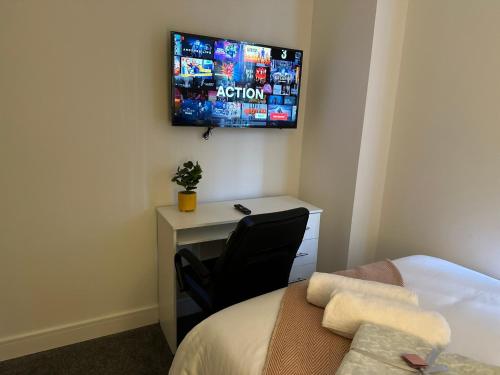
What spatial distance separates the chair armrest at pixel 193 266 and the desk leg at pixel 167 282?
0.32ft

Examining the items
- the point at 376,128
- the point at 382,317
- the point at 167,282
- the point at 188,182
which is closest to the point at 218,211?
the point at 188,182

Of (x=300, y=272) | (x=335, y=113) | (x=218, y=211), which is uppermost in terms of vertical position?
(x=335, y=113)

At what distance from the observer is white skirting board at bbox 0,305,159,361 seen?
1992 mm

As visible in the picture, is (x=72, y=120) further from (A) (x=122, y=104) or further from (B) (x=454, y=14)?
(B) (x=454, y=14)

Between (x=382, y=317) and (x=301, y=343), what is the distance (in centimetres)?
28

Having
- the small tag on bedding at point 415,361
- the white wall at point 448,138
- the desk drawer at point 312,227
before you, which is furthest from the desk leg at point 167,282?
the white wall at point 448,138

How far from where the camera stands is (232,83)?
7.25 ft

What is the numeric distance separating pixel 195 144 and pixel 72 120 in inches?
29.6

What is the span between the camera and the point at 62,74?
1.88 metres

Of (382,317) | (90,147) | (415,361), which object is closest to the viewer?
(415,361)

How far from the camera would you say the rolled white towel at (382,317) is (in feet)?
3.52

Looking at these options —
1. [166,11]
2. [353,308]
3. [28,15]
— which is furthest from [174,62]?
[353,308]

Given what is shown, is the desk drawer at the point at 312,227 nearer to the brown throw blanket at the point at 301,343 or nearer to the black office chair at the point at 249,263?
the black office chair at the point at 249,263

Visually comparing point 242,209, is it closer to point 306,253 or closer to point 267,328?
point 306,253
